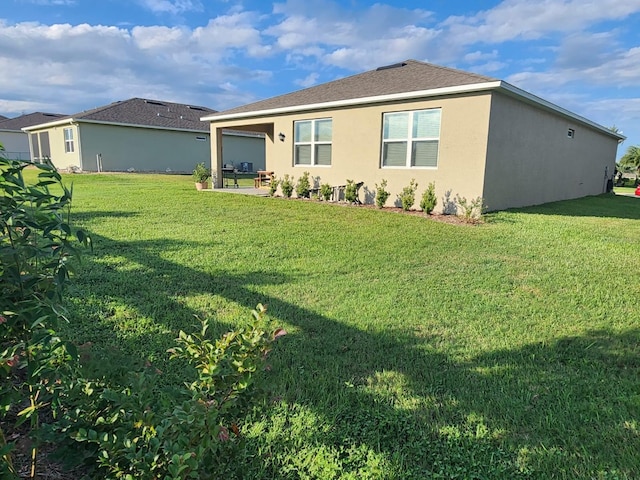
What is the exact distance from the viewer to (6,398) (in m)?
1.47

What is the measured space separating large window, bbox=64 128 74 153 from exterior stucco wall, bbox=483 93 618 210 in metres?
25.4

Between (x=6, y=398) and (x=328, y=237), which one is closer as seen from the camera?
(x=6, y=398)

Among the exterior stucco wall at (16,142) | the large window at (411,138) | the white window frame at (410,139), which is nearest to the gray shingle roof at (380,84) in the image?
the white window frame at (410,139)

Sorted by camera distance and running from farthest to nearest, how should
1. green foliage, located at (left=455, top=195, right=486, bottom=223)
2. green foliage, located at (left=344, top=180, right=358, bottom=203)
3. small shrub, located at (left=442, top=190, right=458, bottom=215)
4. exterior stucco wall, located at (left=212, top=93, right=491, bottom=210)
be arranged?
1. green foliage, located at (left=344, top=180, right=358, bottom=203)
2. small shrub, located at (left=442, top=190, right=458, bottom=215)
3. exterior stucco wall, located at (left=212, top=93, right=491, bottom=210)
4. green foliage, located at (left=455, top=195, right=486, bottom=223)

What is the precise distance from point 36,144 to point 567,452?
38.5 m

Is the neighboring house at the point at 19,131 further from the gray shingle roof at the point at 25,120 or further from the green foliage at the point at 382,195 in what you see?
the green foliage at the point at 382,195

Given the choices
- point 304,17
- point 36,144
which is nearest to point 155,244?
point 304,17

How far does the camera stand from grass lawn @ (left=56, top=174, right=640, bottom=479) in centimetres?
213

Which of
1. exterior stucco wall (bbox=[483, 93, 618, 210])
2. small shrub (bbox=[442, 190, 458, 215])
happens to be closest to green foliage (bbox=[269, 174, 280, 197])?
small shrub (bbox=[442, 190, 458, 215])

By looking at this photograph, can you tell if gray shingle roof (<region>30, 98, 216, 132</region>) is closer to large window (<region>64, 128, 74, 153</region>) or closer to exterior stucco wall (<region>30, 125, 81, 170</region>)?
large window (<region>64, 128, 74, 153</region>)

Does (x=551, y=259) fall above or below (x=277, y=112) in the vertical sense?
below

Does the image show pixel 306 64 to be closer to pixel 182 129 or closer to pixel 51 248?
pixel 182 129

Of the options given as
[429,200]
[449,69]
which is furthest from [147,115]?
[429,200]

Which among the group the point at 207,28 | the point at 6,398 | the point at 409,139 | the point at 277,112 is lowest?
the point at 6,398
